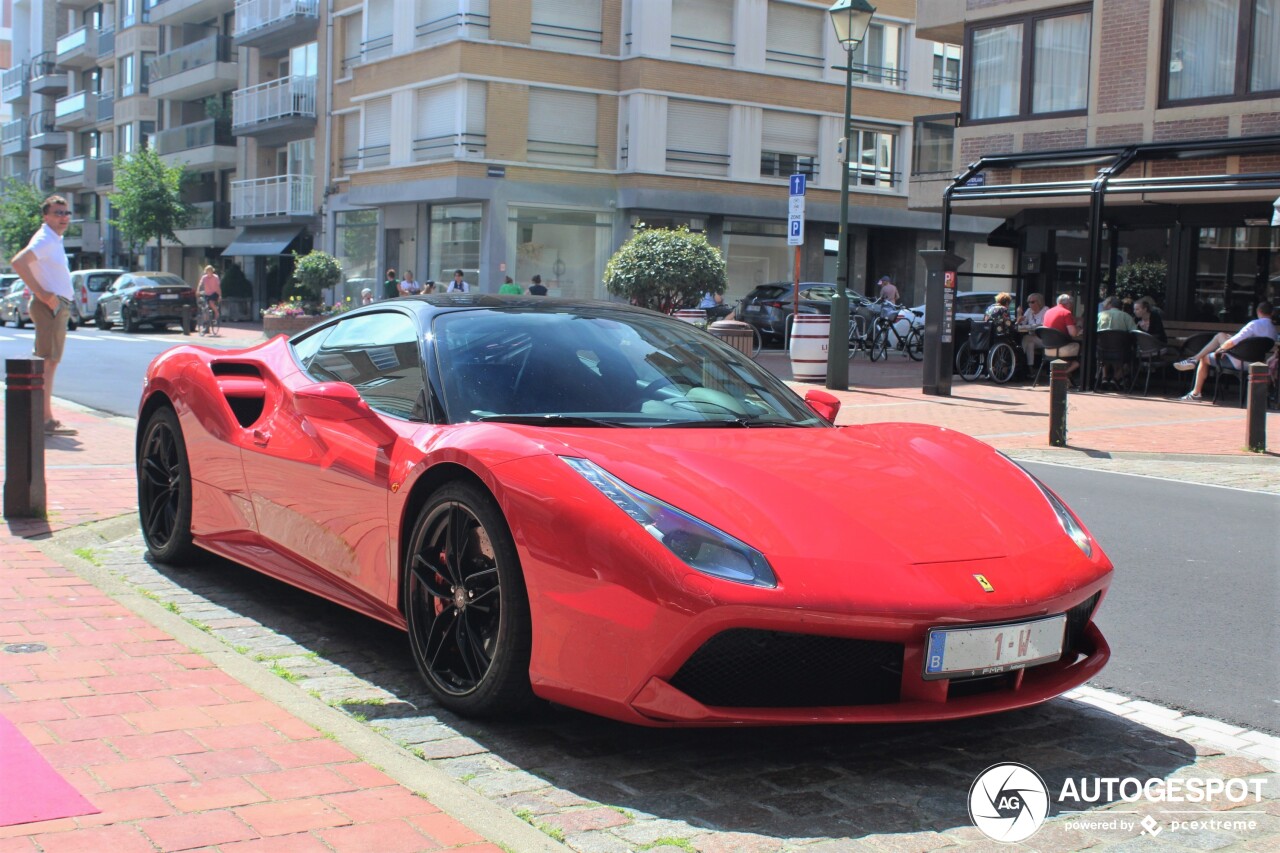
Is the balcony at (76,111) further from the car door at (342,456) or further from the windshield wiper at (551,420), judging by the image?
the windshield wiper at (551,420)

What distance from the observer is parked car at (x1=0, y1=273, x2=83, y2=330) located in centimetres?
3719

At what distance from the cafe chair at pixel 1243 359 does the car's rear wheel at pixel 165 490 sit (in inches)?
585

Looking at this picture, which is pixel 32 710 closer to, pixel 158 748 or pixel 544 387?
pixel 158 748

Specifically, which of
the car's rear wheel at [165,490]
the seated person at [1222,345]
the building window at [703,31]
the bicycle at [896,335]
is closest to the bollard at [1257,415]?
the seated person at [1222,345]

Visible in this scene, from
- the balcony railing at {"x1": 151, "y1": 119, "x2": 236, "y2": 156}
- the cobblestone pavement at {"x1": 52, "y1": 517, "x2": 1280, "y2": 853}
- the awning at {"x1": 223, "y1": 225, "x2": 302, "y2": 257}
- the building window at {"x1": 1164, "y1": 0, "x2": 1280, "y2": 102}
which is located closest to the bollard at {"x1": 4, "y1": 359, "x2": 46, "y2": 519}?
the cobblestone pavement at {"x1": 52, "y1": 517, "x2": 1280, "y2": 853}

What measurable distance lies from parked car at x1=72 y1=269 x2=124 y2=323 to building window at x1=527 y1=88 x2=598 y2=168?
40.2 feet

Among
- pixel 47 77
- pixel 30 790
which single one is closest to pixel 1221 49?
pixel 30 790

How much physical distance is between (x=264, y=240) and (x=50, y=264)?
126 feet

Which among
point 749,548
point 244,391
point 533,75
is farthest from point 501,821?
point 533,75

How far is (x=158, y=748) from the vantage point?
3611 mm

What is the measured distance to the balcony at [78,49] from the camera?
68.5 metres

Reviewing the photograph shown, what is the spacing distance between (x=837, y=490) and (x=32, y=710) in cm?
243

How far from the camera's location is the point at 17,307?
126 ft

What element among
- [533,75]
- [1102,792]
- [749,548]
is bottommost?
[1102,792]
